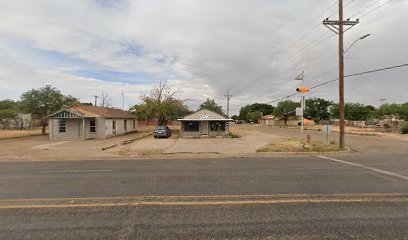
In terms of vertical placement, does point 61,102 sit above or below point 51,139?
above

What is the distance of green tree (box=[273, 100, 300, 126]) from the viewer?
82.2 meters

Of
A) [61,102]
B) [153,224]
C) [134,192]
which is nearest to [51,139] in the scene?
[61,102]

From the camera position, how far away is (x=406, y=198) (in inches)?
234

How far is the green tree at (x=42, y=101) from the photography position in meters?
33.6

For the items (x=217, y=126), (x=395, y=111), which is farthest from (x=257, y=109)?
(x=217, y=126)

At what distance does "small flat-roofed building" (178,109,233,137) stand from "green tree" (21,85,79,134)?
18332mm

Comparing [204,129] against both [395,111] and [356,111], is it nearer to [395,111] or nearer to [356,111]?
[395,111]

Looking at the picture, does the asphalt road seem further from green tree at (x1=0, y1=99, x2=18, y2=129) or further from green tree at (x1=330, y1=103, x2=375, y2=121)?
green tree at (x1=330, y1=103, x2=375, y2=121)

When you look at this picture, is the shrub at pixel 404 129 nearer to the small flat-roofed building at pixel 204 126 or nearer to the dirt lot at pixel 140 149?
the dirt lot at pixel 140 149

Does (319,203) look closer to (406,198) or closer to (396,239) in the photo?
(396,239)

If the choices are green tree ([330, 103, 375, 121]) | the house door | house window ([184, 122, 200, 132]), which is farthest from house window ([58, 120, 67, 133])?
green tree ([330, 103, 375, 121])

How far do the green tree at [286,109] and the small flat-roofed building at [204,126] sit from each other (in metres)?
55.1

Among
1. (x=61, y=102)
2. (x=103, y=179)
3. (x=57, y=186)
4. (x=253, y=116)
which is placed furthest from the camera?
(x=253, y=116)

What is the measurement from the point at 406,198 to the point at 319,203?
231 cm
